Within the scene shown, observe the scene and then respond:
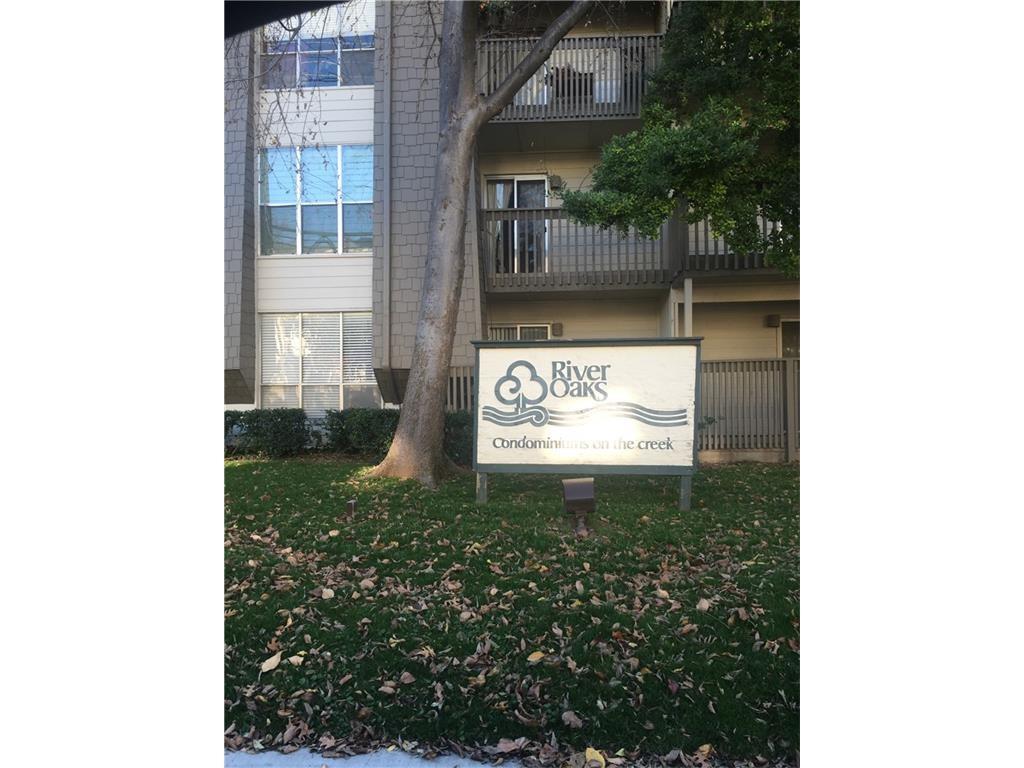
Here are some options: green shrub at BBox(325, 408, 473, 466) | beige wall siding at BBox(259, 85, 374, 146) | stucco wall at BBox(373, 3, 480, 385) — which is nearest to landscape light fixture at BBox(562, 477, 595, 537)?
green shrub at BBox(325, 408, 473, 466)

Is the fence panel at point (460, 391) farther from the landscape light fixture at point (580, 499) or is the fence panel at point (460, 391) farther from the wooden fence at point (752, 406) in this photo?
the landscape light fixture at point (580, 499)

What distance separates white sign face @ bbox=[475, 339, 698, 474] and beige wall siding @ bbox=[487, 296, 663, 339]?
17.8 ft

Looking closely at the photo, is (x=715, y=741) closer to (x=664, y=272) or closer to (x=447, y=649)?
(x=447, y=649)

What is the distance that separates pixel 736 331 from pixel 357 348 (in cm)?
741

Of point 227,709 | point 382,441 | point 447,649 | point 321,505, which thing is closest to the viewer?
point 227,709

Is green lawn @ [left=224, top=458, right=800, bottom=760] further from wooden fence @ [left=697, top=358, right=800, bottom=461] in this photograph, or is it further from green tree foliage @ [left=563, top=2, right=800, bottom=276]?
wooden fence @ [left=697, top=358, right=800, bottom=461]

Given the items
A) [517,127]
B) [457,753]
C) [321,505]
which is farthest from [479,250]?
[457,753]

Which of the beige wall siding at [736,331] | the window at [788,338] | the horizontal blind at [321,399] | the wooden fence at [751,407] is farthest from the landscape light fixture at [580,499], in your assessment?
the window at [788,338]

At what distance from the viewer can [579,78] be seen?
388 inches

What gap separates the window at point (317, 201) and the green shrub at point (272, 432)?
3.40 m

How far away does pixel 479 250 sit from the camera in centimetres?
973

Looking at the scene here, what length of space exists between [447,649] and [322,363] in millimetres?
8391

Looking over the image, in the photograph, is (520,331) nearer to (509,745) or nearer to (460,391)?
(460,391)

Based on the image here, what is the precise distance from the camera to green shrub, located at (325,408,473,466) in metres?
8.06
